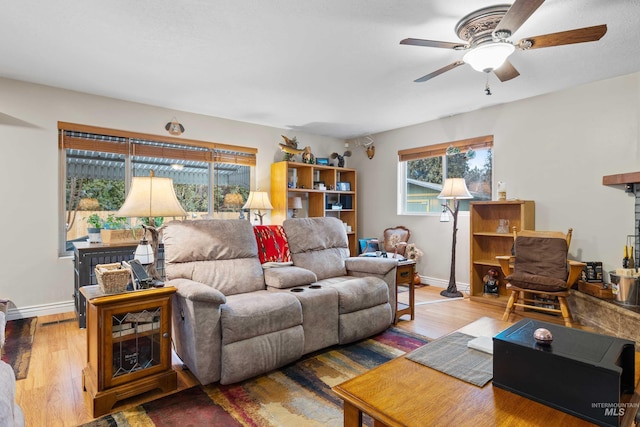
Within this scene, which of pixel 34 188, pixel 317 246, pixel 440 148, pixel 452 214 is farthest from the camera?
pixel 440 148

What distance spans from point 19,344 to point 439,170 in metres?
5.12

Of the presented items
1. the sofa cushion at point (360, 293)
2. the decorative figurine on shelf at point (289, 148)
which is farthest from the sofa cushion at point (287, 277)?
the decorative figurine on shelf at point (289, 148)

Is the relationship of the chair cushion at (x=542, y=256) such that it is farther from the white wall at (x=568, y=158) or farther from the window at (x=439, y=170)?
the window at (x=439, y=170)

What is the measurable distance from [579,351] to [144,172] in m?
4.46

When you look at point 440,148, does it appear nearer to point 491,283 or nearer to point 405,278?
point 491,283

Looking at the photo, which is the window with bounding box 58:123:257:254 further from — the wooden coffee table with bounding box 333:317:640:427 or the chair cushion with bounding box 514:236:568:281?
the chair cushion with bounding box 514:236:568:281

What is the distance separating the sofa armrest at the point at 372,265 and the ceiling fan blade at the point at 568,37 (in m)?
1.93

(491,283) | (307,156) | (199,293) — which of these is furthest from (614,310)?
(307,156)

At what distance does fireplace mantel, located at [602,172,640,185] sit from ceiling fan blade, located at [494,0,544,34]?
219 cm

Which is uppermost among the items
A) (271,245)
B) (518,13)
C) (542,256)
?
(518,13)

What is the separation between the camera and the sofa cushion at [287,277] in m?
2.70

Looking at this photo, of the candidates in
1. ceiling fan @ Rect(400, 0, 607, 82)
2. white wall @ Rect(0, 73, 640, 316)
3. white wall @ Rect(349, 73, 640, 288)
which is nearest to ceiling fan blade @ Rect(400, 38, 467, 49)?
ceiling fan @ Rect(400, 0, 607, 82)

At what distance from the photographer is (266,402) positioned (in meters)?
1.95

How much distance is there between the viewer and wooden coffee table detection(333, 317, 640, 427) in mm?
1096
